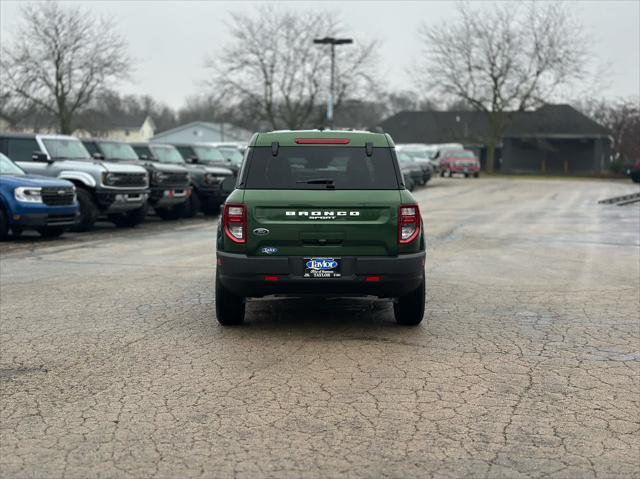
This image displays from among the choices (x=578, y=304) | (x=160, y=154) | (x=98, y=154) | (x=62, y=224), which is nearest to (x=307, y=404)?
(x=578, y=304)

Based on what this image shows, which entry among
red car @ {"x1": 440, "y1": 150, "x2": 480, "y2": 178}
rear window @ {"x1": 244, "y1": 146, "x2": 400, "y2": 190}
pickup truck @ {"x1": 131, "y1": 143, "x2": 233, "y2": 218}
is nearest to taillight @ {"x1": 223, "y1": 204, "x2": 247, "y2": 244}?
rear window @ {"x1": 244, "y1": 146, "x2": 400, "y2": 190}

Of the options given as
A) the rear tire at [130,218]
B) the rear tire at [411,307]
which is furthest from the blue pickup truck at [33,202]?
the rear tire at [411,307]

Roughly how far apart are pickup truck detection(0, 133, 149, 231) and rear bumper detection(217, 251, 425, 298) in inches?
423

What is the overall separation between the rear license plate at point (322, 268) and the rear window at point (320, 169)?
26.3 inches

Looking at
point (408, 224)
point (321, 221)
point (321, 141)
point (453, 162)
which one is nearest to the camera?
point (321, 221)

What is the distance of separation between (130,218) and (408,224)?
12823 mm

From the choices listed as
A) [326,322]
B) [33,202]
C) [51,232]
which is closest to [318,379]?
[326,322]

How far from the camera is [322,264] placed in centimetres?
715

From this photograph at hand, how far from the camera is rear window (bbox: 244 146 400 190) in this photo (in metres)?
7.44

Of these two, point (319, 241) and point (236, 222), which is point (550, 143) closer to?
point (319, 241)

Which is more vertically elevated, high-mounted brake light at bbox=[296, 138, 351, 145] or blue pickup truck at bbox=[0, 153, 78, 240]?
high-mounted brake light at bbox=[296, 138, 351, 145]

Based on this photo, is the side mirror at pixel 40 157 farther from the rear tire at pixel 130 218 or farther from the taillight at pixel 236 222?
the taillight at pixel 236 222

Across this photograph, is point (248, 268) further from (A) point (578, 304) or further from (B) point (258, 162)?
(A) point (578, 304)

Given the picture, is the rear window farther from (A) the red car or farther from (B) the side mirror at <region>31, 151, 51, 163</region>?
(A) the red car
